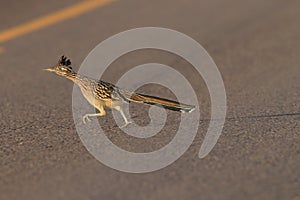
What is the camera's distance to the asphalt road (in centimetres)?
466

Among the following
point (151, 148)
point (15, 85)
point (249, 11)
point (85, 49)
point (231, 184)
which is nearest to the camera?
point (231, 184)

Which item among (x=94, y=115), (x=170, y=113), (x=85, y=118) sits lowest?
(x=94, y=115)

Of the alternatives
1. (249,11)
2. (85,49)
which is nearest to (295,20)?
(249,11)

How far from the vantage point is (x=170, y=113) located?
6238mm

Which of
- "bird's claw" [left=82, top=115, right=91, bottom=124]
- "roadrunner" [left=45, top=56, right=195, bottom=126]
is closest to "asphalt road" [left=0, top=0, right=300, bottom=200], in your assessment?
"bird's claw" [left=82, top=115, right=91, bottom=124]

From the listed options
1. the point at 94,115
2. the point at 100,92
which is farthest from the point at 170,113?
the point at 100,92

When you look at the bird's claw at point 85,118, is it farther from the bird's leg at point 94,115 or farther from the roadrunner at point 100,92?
the roadrunner at point 100,92

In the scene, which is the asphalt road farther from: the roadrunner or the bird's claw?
the roadrunner

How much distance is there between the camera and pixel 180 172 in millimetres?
4867

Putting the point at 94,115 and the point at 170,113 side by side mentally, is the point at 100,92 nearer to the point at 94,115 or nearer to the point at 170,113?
the point at 94,115

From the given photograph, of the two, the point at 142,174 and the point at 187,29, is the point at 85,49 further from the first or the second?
the point at 142,174

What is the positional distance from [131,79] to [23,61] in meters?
1.62

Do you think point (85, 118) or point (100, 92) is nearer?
point (100, 92)

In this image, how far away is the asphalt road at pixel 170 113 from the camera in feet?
15.3
